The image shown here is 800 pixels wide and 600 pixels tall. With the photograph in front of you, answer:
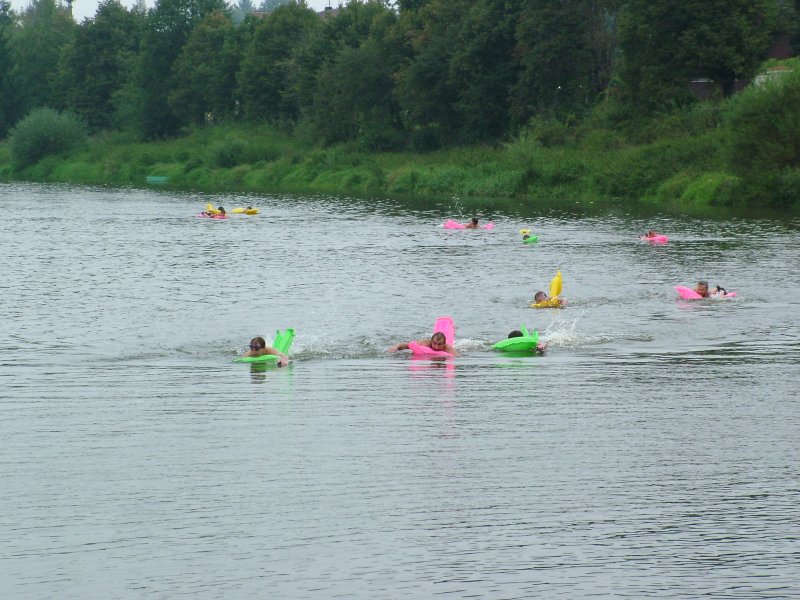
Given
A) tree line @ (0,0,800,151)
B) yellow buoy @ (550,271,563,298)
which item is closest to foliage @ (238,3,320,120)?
tree line @ (0,0,800,151)

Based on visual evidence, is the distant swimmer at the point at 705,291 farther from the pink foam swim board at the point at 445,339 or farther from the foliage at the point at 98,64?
the foliage at the point at 98,64

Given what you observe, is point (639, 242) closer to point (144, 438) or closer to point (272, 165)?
point (144, 438)

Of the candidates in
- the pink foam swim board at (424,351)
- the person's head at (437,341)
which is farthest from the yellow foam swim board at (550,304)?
the person's head at (437,341)

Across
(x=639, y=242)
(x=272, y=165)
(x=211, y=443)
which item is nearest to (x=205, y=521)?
(x=211, y=443)

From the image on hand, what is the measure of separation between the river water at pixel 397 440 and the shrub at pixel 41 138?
67090 millimetres

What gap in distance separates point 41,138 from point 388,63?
96.0ft

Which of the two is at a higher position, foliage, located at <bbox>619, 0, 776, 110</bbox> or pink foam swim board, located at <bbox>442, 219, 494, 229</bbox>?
foliage, located at <bbox>619, 0, 776, 110</bbox>

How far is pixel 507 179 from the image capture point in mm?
64125

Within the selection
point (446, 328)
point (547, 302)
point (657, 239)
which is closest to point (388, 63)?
point (657, 239)

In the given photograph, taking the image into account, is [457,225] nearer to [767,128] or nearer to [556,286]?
[767,128]

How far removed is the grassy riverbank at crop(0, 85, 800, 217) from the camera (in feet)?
181

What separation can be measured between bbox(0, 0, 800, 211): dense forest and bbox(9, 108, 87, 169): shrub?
0.15 meters

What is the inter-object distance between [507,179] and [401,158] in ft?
46.9

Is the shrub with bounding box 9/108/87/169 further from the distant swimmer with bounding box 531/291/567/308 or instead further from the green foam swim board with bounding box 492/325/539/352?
the green foam swim board with bounding box 492/325/539/352
